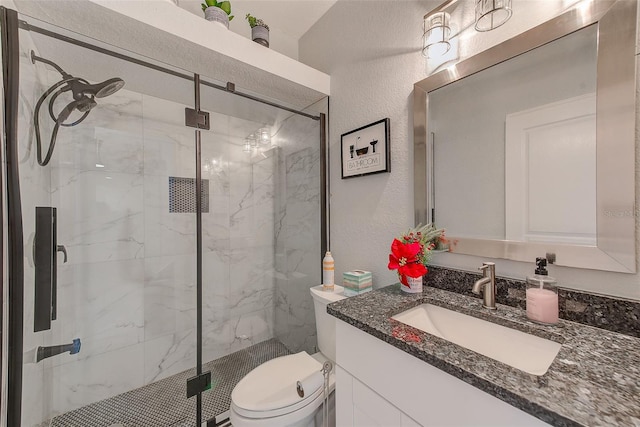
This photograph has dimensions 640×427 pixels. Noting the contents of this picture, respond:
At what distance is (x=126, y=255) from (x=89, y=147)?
2.30ft

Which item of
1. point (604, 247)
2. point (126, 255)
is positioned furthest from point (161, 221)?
point (604, 247)

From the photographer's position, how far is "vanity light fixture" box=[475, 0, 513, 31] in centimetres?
91

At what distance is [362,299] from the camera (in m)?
1.01

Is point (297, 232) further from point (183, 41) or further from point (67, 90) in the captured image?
point (67, 90)

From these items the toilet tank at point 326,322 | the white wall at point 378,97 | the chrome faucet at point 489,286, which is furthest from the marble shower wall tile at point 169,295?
the chrome faucet at point 489,286

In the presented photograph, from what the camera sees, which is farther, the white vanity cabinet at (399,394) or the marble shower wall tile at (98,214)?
the marble shower wall tile at (98,214)

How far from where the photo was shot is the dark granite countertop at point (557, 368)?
0.43 m

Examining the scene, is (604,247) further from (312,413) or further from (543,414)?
(312,413)

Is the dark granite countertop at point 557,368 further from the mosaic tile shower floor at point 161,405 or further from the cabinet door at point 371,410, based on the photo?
the mosaic tile shower floor at point 161,405

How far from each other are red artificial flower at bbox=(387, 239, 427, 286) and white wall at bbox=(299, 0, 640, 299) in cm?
18

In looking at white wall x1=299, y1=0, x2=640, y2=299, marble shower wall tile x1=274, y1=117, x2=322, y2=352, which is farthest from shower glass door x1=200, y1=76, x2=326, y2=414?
white wall x1=299, y1=0, x2=640, y2=299

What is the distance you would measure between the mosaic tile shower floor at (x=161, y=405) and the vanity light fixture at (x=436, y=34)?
221cm

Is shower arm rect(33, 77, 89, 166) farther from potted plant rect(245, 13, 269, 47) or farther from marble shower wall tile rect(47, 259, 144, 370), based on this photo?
potted plant rect(245, 13, 269, 47)

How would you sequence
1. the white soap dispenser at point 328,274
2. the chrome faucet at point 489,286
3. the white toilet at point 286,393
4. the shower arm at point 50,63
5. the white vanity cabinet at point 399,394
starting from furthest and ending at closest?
the white soap dispenser at point 328,274
the shower arm at point 50,63
the white toilet at point 286,393
the chrome faucet at point 489,286
the white vanity cabinet at point 399,394
